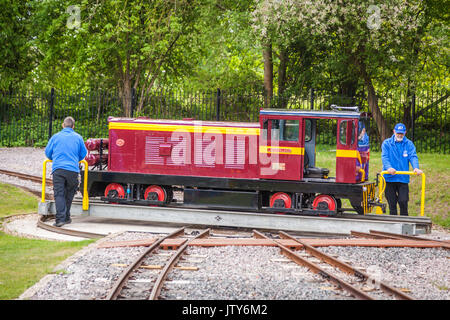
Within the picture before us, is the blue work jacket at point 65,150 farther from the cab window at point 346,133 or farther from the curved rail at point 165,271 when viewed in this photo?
the cab window at point 346,133

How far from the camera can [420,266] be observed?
324 inches

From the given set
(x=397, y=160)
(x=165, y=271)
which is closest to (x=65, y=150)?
(x=165, y=271)

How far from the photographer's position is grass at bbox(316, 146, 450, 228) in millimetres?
14000

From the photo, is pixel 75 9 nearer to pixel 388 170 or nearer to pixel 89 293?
pixel 388 170

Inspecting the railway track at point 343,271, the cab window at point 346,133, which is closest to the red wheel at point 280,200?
the cab window at point 346,133

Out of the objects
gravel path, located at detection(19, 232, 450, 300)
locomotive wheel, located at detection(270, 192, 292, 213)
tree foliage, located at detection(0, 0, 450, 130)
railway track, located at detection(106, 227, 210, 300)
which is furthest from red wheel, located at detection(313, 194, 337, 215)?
tree foliage, located at detection(0, 0, 450, 130)

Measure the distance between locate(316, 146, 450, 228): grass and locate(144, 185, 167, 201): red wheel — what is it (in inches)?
154

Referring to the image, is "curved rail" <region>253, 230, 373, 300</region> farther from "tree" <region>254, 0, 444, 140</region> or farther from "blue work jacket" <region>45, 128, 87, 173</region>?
"tree" <region>254, 0, 444, 140</region>

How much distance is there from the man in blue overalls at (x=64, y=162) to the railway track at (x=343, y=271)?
453 cm

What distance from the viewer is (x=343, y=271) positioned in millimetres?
7789

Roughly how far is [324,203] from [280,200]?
36.3 inches

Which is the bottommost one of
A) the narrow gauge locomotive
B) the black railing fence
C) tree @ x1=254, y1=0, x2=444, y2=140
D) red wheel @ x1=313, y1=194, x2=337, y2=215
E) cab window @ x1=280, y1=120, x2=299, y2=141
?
red wheel @ x1=313, y1=194, x2=337, y2=215

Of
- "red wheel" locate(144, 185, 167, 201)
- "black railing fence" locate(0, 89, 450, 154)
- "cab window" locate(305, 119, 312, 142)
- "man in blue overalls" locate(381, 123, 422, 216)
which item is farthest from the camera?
"black railing fence" locate(0, 89, 450, 154)

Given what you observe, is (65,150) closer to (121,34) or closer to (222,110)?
(222,110)
